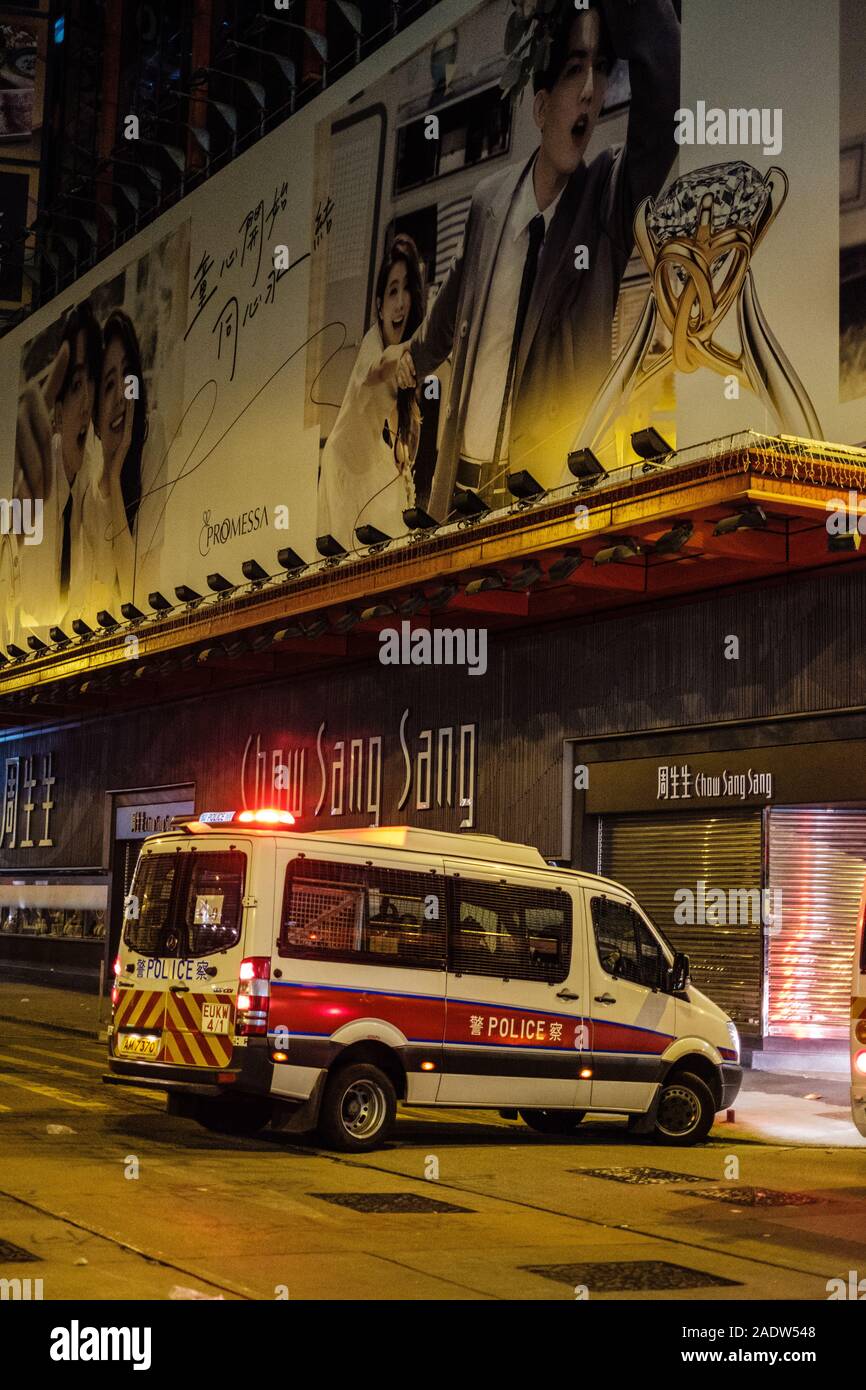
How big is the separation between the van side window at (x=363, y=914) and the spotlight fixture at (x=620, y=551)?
688cm

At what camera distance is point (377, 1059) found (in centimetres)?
1413

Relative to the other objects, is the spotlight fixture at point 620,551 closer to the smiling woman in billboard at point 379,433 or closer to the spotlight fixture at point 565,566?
the spotlight fixture at point 565,566

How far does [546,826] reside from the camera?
81.6ft

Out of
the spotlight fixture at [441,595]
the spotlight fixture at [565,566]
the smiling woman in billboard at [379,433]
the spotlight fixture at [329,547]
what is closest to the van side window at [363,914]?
the spotlight fixture at [565,566]

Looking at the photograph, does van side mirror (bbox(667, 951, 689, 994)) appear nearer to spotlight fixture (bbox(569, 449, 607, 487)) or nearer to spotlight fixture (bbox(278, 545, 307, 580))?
spotlight fixture (bbox(569, 449, 607, 487))

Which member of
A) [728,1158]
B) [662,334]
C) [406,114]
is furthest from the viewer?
[406,114]

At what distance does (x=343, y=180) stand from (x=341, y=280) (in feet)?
6.40

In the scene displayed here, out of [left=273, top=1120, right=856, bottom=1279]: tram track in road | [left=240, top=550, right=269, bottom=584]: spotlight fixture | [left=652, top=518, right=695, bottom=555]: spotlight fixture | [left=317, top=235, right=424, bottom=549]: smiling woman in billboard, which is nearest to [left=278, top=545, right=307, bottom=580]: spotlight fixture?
[left=317, top=235, right=424, bottom=549]: smiling woman in billboard

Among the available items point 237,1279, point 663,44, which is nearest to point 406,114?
point 663,44

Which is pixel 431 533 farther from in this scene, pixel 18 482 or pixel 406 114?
pixel 18 482

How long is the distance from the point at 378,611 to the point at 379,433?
5.17 m

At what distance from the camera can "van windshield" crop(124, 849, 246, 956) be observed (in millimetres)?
13695

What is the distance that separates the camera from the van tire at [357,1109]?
13695 mm

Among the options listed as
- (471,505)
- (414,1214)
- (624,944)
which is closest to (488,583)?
(471,505)
